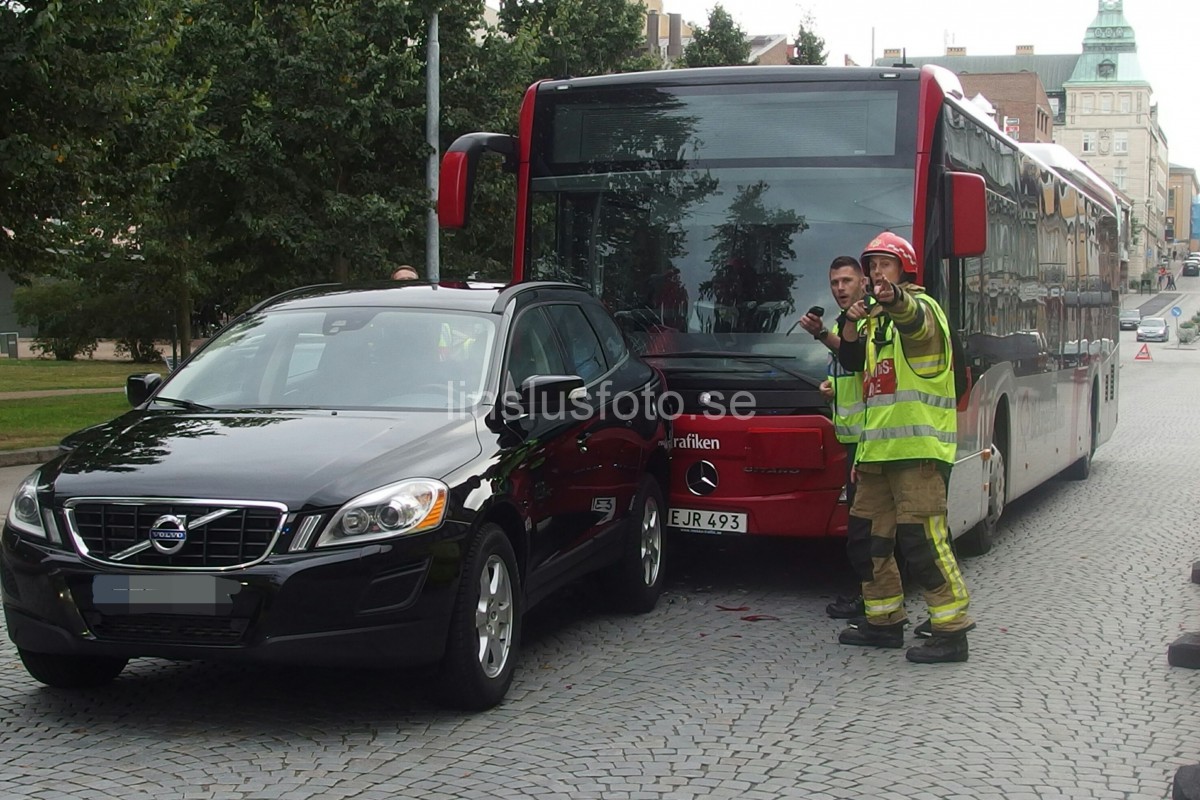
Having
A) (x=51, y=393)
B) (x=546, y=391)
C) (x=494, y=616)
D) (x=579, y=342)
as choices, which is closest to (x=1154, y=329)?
(x=51, y=393)

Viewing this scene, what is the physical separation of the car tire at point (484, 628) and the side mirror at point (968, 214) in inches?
130

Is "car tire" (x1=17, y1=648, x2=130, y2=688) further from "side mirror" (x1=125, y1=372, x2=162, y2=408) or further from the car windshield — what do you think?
"side mirror" (x1=125, y1=372, x2=162, y2=408)

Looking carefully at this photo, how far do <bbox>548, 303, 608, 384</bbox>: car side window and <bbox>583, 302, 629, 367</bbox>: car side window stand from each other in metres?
0.06

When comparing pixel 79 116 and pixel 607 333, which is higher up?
pixel 79 116

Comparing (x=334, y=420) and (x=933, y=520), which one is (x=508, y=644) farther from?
(x=933, y=520)

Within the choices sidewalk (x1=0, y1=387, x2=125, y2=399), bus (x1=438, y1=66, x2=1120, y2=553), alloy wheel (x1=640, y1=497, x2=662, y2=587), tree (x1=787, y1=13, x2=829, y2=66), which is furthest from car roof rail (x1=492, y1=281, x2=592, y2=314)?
tree (x1=787, y1=13, x2=829, y2=66)

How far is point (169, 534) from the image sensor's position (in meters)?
5.35

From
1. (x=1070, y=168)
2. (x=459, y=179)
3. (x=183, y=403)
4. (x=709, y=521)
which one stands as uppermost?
(x=1070, y=168)

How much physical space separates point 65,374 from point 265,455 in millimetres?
34144

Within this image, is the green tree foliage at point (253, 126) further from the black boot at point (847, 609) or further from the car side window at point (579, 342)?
the black boot at point (847, 609)

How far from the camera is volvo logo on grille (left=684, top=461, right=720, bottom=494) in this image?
330 inches

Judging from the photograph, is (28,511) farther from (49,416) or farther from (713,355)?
(49,416)

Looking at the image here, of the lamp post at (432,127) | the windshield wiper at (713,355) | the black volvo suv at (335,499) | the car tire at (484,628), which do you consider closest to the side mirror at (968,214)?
Result: the windshield wiper at (713,355)

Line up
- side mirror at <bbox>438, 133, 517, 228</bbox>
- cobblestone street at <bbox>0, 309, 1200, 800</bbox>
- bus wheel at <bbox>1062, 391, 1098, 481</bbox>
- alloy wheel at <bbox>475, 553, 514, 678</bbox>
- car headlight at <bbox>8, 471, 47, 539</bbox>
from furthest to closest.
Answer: bus wheel at <bbox>1062, 391, 1098, 481</bbox>
side mirror at <bbox>438, 133, 517, 228</bbox>
alloy wheel at <bbox>475, 553, 514, 678</bbox>
car headlight at <bbox>8, 471, 47, 539</bbox>
cobblestone street at <bbox>0, 309, 1200, 800</bbox>
